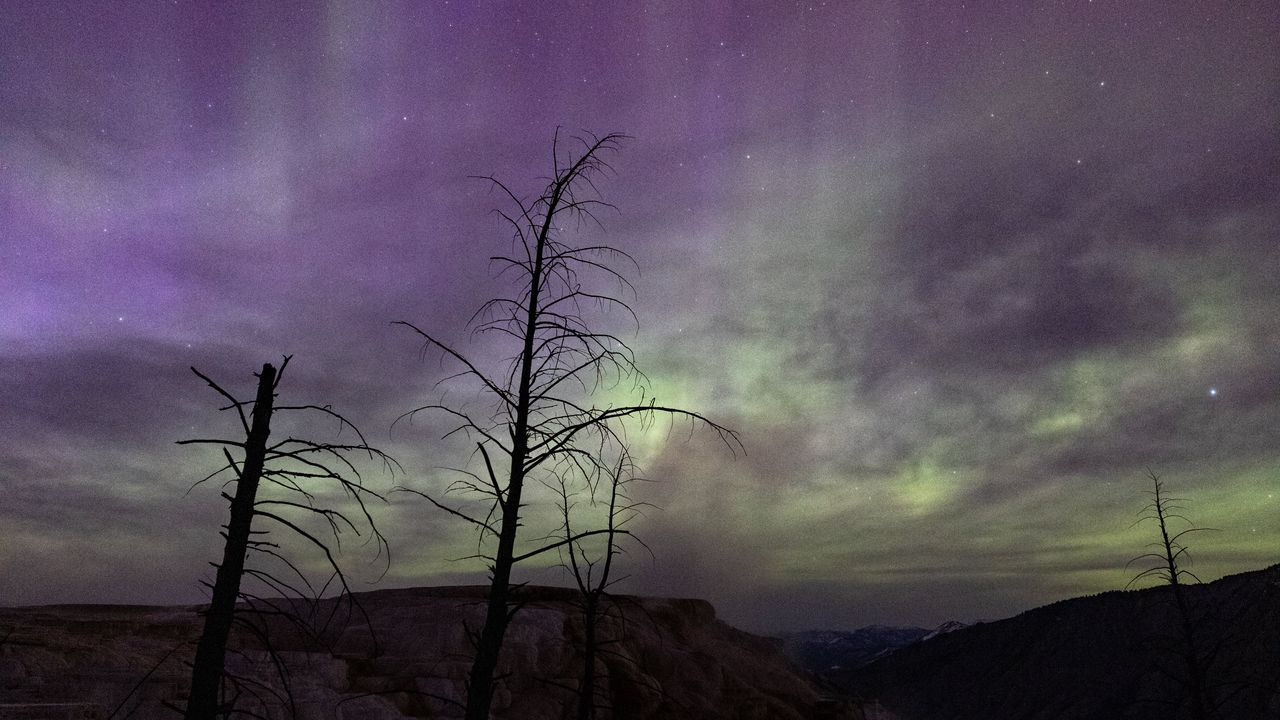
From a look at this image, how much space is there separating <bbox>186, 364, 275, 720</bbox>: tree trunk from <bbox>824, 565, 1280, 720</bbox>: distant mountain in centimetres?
7760

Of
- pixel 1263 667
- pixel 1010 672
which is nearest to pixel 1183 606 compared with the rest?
pixel 1263 667

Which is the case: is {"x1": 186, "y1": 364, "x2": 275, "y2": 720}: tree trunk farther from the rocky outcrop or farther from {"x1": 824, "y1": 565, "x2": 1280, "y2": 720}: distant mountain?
{"x1": 824, "y1": 565, "x2": 1280, "y2": 720}: distant mountain

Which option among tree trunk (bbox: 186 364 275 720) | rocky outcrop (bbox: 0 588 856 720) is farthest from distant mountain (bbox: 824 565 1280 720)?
tree trunk (bbox: 186 364 275 720)

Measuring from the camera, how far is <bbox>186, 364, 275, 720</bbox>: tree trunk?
841cm

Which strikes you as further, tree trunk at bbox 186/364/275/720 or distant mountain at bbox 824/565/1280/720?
distant mountain at bbox 824/565/1280/720

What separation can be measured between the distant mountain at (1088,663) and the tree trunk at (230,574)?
255ft

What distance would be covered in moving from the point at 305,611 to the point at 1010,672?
478 ft

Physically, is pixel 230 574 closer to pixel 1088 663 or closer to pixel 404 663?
pixel 404 663

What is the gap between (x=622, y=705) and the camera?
4397 centimetres

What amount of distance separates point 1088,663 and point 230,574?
158404 mm

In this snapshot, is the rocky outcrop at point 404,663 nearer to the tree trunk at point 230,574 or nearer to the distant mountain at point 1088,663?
the tree trunk at point 230,574

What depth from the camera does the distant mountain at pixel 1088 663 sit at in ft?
328

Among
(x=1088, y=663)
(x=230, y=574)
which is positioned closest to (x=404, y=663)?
(x=230, y=574)

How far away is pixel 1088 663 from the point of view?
133875mm
